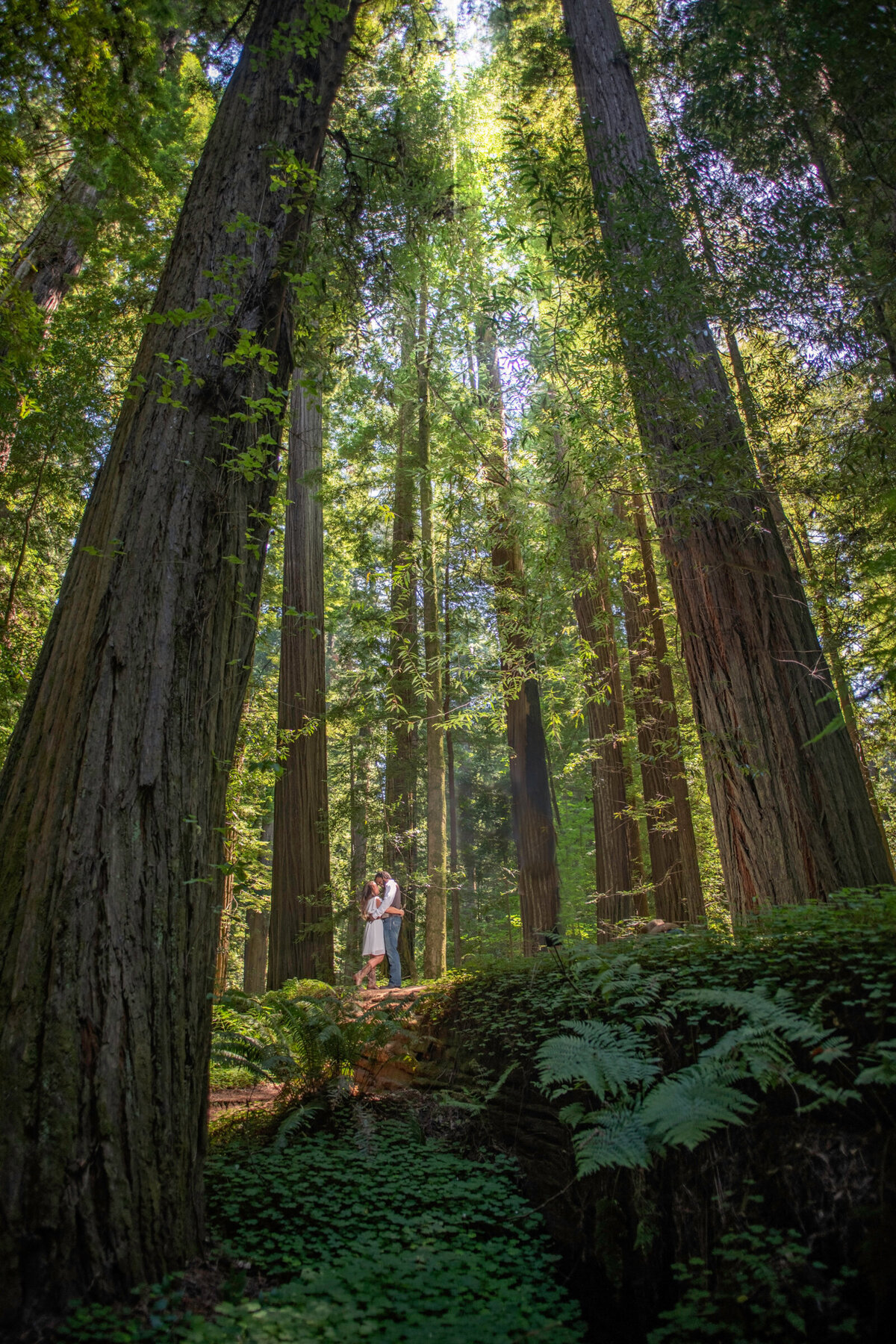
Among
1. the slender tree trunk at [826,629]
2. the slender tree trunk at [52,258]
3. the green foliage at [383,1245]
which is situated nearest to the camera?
the green foliage at [383,1245]

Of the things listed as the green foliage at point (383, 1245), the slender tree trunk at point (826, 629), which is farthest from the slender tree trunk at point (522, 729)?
the green foliage at point (383, 1245)

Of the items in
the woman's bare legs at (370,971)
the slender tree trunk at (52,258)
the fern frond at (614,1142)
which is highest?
the slender tree trunk at (52,258)

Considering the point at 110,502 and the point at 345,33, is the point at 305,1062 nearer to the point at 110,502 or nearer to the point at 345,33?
the point at 110,502

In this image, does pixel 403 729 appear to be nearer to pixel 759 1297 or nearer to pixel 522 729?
pixel 522 729

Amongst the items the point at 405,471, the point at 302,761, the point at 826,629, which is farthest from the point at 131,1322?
the point at 405,471

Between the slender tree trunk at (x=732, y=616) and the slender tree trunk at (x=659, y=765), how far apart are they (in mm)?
2967

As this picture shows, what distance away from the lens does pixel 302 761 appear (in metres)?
9.14

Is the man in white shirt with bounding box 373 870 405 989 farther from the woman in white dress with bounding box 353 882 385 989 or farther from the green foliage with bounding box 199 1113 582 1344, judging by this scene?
the green foliage with bounding box 199 1113 582 1344

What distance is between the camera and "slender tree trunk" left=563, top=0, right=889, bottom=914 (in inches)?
174

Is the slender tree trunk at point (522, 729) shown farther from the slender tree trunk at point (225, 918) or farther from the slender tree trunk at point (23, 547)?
the slender tree trunk at point (23, 547)

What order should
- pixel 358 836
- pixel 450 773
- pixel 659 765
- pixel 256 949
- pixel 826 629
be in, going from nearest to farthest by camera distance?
pixel 826 629
pixel 659 765
pixel 358 836
pixel 450 773
pixel 256 949

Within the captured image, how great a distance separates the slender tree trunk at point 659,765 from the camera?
8742 mm

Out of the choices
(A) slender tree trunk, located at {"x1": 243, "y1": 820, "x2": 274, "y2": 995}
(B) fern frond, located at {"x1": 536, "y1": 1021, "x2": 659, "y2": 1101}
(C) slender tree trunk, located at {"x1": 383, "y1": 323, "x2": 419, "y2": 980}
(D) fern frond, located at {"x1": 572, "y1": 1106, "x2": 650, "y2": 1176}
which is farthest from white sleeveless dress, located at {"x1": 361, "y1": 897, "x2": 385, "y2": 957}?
(A) slender tree trunk, located at {"x1": 243, "y1": 820, "x2": 274, "y2": 995}

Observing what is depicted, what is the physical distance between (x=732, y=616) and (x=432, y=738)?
6182 mm
